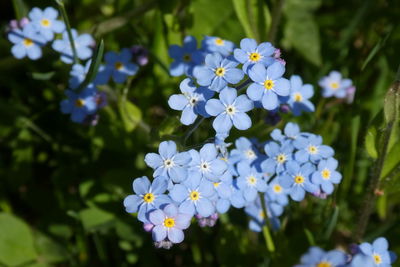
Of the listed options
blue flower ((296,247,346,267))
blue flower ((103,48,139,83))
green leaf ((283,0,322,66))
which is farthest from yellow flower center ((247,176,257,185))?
green leaf ((283,0,322,66))

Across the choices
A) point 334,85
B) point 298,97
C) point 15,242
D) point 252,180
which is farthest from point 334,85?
point 15,242

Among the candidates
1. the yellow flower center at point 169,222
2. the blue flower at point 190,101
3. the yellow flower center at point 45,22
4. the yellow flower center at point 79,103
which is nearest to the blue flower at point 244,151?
the blue flower at point 190,101

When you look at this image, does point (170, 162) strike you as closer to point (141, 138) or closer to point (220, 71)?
point (220, 71)

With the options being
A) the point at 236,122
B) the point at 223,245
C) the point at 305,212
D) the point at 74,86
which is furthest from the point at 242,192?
the point at 74,86

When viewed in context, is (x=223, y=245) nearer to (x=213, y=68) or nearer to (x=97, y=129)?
(x=97, y=129)

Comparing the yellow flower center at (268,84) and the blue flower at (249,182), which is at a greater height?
the yellow flower center at (268,84)

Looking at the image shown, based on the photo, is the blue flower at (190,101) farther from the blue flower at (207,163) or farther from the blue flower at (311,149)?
the blue flower at (311,149)

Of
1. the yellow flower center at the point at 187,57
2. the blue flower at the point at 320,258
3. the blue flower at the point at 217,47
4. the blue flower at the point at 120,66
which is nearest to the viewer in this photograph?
the blue flower at the point at 320,258
